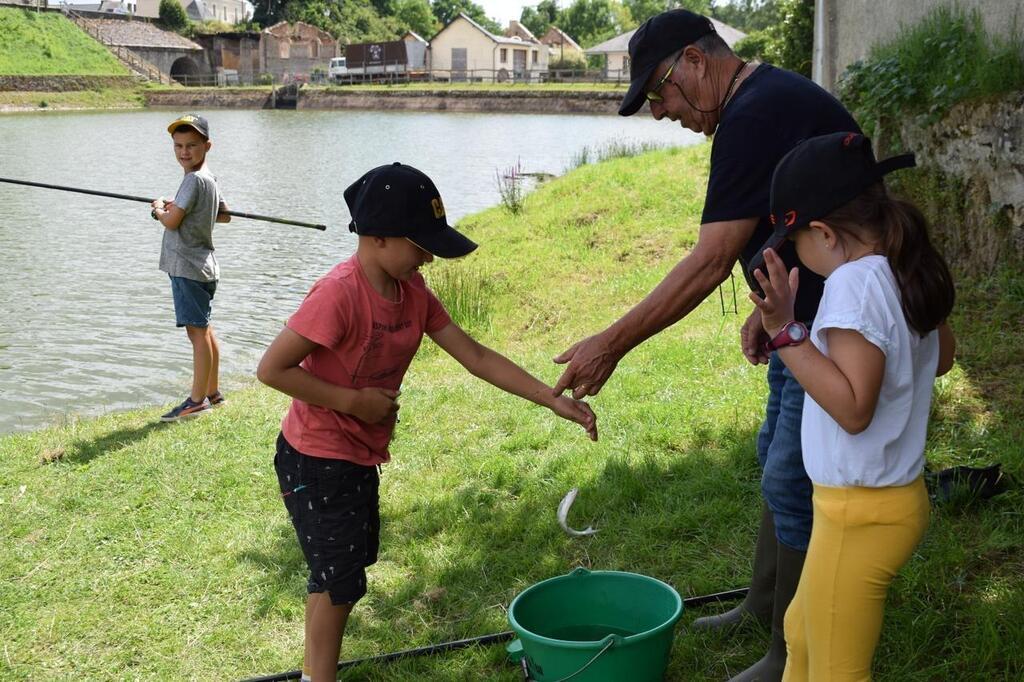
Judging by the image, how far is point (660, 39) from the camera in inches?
122

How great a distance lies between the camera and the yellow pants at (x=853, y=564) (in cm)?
231

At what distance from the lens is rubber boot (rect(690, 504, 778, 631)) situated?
3.27 m

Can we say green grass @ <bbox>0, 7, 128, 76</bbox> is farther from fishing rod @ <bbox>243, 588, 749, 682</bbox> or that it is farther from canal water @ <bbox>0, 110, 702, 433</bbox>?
fishing rod @ <bbox>243, 588, 749, 682</bbox>

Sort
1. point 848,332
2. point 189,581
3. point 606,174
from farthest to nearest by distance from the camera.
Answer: point 606,174, point 189,581, point 848,332

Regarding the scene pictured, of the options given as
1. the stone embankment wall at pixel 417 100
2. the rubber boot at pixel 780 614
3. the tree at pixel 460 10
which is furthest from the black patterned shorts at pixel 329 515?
the tree at pixel 460 10

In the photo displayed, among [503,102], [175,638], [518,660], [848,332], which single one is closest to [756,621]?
[518,660]

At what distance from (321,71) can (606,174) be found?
69880 millimetres

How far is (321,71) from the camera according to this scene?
263 ft

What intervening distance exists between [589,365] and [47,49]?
69.9 meters

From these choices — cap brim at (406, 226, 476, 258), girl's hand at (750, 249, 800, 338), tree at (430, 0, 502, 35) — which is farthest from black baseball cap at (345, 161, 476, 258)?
tree at (430, 0, 502, 35)

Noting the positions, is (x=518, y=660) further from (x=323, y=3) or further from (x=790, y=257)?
(x=323, y=3)

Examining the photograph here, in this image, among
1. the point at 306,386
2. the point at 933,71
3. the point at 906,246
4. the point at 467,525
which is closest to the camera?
the point at 906,246

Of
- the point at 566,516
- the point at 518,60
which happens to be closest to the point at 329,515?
the point at 566,516

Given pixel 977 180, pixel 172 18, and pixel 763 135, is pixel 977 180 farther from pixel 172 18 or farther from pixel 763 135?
pixel 172 18
